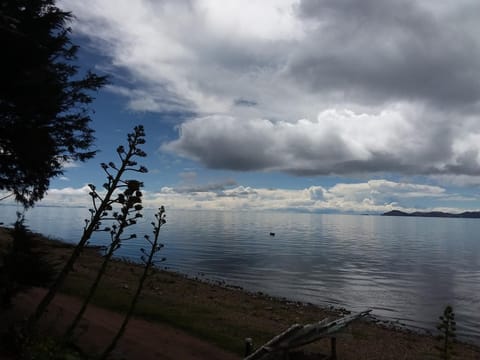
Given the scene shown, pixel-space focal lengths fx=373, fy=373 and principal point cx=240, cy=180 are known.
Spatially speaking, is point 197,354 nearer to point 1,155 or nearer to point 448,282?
point 1,155

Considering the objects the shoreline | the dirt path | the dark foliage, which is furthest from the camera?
the shoreline

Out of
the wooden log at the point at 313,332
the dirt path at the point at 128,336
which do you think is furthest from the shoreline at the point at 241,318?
the wooden log at the point at 313,332

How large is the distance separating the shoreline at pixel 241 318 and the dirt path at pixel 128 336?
0.94 meters

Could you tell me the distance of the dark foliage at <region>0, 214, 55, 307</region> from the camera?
465 inches

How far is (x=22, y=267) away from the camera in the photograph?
12586 mm

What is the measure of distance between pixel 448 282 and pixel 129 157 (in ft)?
161

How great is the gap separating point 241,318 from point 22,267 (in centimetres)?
1377

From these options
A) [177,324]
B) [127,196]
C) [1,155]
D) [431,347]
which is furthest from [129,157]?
[431,347]

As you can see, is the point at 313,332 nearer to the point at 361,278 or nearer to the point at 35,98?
the point at 35,98

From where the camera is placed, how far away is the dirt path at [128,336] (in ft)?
43.7

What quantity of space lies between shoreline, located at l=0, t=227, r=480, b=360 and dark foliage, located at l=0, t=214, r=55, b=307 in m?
0.94

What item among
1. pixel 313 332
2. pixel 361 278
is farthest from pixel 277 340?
pixel 361 278

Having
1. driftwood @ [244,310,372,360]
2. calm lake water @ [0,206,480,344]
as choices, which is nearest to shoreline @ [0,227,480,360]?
calm lake water @ [0,206,480,344]

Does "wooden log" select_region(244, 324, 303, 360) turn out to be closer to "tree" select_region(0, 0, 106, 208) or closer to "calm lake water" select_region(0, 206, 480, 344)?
"tree" select_region(0, 0, 106, 208)
